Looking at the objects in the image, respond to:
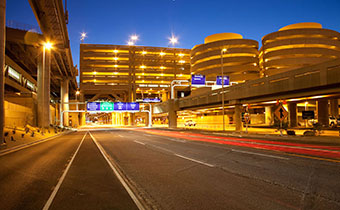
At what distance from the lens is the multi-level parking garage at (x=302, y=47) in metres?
73.9

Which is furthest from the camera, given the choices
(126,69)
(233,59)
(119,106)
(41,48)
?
(126,69)

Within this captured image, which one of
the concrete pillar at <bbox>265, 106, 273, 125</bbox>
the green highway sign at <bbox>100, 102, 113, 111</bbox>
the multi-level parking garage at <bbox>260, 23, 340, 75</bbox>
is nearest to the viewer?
the green highway sign at <bbox>100, 102, 113, 111</bbox>

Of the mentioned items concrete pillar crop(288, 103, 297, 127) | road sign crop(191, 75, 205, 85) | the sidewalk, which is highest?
road sign crop(191, 75, 205, 85)

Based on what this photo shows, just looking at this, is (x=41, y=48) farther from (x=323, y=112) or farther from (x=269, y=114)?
(x=269, y=114)

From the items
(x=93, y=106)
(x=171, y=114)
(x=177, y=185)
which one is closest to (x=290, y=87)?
(x=177, y=185)

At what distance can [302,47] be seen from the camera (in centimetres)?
7444

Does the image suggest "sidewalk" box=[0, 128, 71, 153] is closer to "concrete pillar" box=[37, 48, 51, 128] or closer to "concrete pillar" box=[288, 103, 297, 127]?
"concrete pillar" box=[37, 48, 51, 128]

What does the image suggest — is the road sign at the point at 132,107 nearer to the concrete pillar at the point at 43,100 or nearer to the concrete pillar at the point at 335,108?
the concrete pillar at the point at 43,100

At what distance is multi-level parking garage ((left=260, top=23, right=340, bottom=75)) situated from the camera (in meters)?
73.9

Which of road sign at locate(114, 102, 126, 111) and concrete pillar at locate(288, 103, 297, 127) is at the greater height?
road sign at locate(114, 102, 126, 111)

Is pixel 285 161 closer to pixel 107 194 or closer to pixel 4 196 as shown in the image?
pixel 107 194

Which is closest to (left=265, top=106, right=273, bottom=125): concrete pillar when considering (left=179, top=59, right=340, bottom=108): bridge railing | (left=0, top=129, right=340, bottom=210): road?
(left=179, top=59, right=340, bottom=108): bridge railing

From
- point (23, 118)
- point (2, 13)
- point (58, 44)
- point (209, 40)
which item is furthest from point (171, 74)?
point (2, 13)

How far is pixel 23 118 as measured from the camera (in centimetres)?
3400
